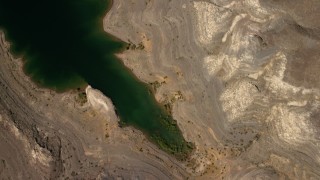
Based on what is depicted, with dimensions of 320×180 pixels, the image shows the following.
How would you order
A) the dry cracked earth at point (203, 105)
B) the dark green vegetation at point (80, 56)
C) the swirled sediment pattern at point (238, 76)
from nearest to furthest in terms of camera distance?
the swirled sediment pattern at point (238, 76) < the dry cracked earth at point (203, 105) < the dark green vegetation at point (80, 56)

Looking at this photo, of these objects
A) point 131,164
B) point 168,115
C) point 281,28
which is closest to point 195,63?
point 168,115

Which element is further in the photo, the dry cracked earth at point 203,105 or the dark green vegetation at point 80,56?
the dark green vegetation at point 80,56

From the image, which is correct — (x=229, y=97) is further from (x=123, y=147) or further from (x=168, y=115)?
(x=123, y=147)

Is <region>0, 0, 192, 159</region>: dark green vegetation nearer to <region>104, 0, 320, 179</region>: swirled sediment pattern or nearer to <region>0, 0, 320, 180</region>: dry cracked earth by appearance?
<region>0, 0, 320, 180</region>: dry cracked earth

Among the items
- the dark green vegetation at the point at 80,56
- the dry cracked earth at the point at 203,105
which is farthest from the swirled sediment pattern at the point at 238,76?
the dark green vegetation at the point at 80,56

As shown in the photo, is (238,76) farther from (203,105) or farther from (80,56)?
(80,56)

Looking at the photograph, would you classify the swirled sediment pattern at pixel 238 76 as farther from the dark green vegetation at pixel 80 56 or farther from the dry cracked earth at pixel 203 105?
the dark green vegetation at pixel 80 56

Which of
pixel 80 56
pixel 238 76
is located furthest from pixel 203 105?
pixel 80 56
